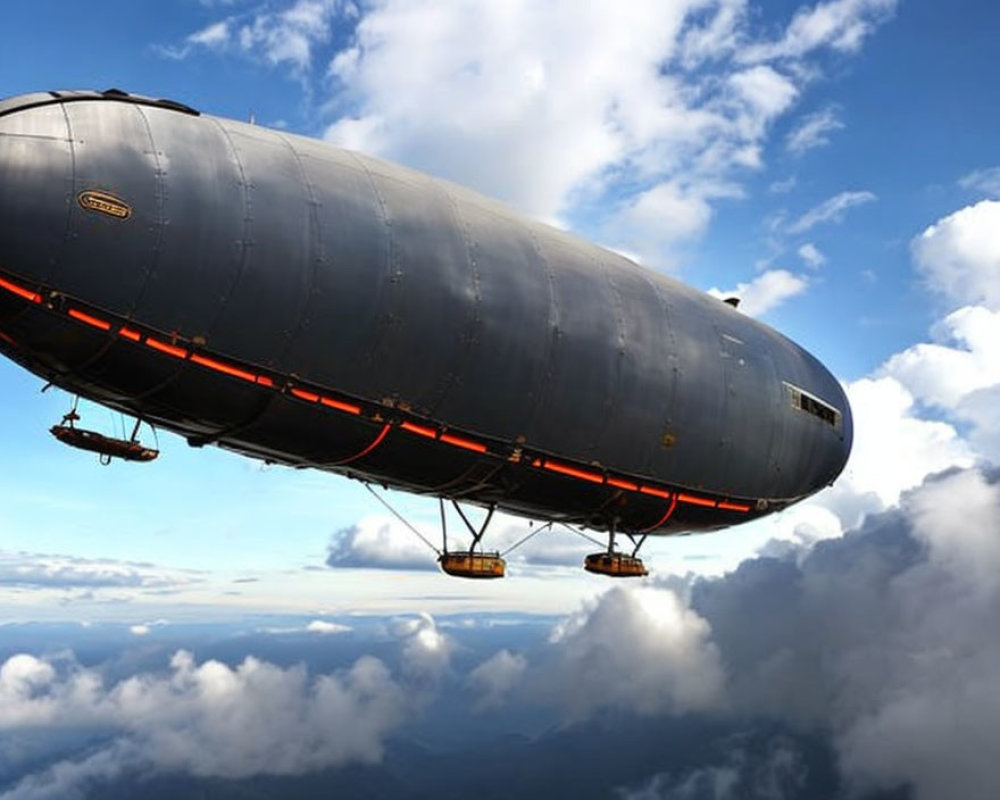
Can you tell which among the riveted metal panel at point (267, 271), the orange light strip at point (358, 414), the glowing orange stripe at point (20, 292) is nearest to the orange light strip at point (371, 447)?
the orange light strip at point (358, 414)

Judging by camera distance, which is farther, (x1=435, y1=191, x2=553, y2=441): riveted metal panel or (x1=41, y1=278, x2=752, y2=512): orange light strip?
(x1=435, y1=191, x2=553, y2=441): riveted metal panel

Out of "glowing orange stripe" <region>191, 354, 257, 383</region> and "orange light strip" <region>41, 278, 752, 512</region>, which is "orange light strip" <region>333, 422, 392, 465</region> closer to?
"orange light strip" <region>41, 278, 752, 512</region>

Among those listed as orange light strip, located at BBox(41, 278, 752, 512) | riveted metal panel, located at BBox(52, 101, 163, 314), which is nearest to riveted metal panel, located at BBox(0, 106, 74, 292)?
riveted metal panel, located at BBox(52, 101, 163, 314)

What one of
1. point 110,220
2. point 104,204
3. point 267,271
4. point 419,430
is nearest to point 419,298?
point 419,430

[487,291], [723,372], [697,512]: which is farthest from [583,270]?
[697,512]

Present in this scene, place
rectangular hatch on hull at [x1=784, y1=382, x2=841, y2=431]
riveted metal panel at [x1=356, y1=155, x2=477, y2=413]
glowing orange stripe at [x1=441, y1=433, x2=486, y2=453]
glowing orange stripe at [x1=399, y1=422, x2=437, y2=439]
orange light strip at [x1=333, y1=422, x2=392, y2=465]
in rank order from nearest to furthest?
1. riveted metal panel at [x1=356, y1=155, x2=477, y2=413]
2. orange light strip at [x1=333, y1=422, x2=392, y2=465]
3. glowing orange stripe at [x1=399, y1=422, x2=437, y2=439]
4. glowing orange stripe at [x1=441, y1=433, x2=486, y2=453]
5. rectangular hatch on hull at [x1=784, y1=382, x2=841, y2=431]

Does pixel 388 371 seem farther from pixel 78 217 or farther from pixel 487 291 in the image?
pixel 78 217

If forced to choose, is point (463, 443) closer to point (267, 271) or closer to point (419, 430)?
point (419, 430)
